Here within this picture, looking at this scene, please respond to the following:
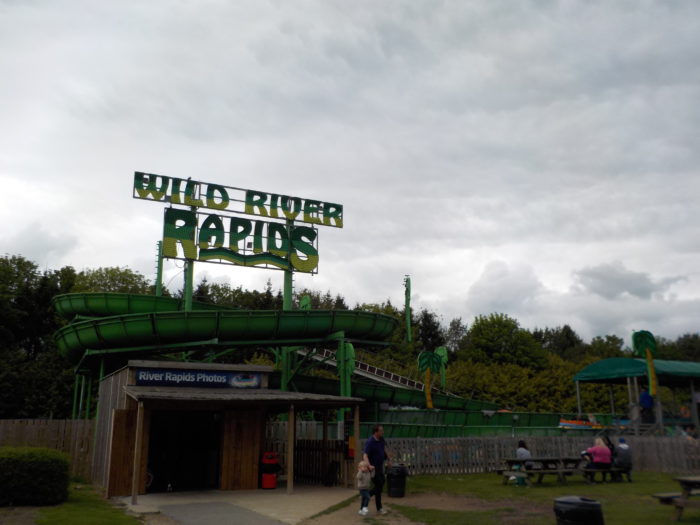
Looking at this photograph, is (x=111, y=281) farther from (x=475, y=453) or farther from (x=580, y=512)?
(x=580, y=512)

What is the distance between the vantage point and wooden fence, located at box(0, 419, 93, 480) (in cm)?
2153

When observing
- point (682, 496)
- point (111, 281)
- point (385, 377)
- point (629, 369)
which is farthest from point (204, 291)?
point (682, 496)

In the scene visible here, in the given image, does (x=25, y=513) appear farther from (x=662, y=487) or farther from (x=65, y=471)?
(x=662, y=487)

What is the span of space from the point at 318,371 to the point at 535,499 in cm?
4053

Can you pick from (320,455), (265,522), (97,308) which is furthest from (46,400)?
(265,522)

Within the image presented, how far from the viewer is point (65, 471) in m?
15.0

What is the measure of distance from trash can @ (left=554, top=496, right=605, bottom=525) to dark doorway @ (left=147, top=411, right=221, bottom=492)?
12.2 meters

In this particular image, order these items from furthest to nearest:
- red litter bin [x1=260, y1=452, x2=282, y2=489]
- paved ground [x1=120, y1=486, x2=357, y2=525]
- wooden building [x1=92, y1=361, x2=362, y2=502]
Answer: red litter bin [x1=260, y1=452, x2=282, y2=489] < wooden building [x1=92, y1=361, x2=362, y2=502] < paved ground [x1=120, y1=486, x2=357, y2=525]

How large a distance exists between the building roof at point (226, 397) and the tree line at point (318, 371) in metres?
18.0

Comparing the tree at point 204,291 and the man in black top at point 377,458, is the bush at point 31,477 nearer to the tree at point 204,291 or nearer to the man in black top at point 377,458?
the man in black top at point 377,458

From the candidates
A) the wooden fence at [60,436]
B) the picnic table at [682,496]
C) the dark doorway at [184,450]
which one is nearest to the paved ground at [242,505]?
the dark doorway at [184,450]

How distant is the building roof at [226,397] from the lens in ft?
52.0

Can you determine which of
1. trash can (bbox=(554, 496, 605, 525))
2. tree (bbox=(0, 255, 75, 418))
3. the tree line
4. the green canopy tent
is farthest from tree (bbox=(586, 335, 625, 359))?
trash can (bbox=(554, 496, 605, 525))

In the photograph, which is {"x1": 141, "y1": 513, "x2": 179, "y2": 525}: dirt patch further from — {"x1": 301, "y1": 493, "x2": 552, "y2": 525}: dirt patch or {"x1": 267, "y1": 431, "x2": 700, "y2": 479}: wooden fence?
{"x1": 267, "y1": 431, "x2": 700, "y2": 479}: wooden fence
